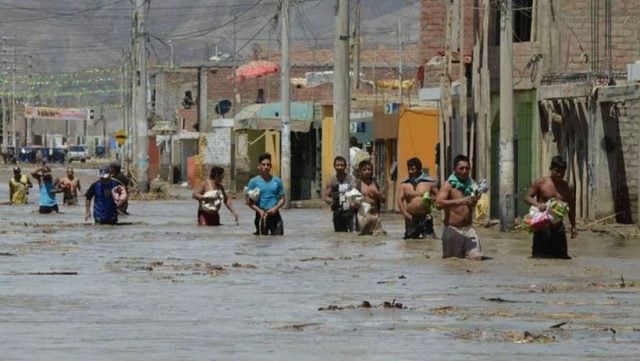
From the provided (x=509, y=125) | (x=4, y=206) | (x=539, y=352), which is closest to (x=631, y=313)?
(x=539, y=352)

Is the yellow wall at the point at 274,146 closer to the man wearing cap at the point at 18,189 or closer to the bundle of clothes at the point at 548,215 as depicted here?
the man wearing cap at the point at 18,189

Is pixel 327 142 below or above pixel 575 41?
below

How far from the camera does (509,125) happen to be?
3338 centimetres

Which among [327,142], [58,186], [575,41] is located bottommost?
[58,186]

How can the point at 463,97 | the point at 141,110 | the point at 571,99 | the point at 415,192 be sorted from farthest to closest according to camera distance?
the point at 141,110
the point at 463,97
the point at 571,99
the point at 415,192

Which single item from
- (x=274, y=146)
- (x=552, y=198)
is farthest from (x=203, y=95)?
(x=552, y=198)

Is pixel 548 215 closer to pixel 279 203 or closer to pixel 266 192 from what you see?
pixel 279 203

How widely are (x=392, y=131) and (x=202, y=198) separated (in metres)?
14.8

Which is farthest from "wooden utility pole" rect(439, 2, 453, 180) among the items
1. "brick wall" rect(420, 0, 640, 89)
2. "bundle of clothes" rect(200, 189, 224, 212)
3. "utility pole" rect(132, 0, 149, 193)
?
"utility pole" rect(132, 0, 149, 193)

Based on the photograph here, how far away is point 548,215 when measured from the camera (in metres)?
23.8

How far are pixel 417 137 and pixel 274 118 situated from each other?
51.4 feet

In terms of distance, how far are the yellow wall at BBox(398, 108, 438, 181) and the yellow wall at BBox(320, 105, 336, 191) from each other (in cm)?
867

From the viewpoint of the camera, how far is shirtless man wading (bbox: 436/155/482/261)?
78.8ft

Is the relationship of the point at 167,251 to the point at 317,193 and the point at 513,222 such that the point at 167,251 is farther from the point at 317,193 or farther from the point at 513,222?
the point at 317,193
